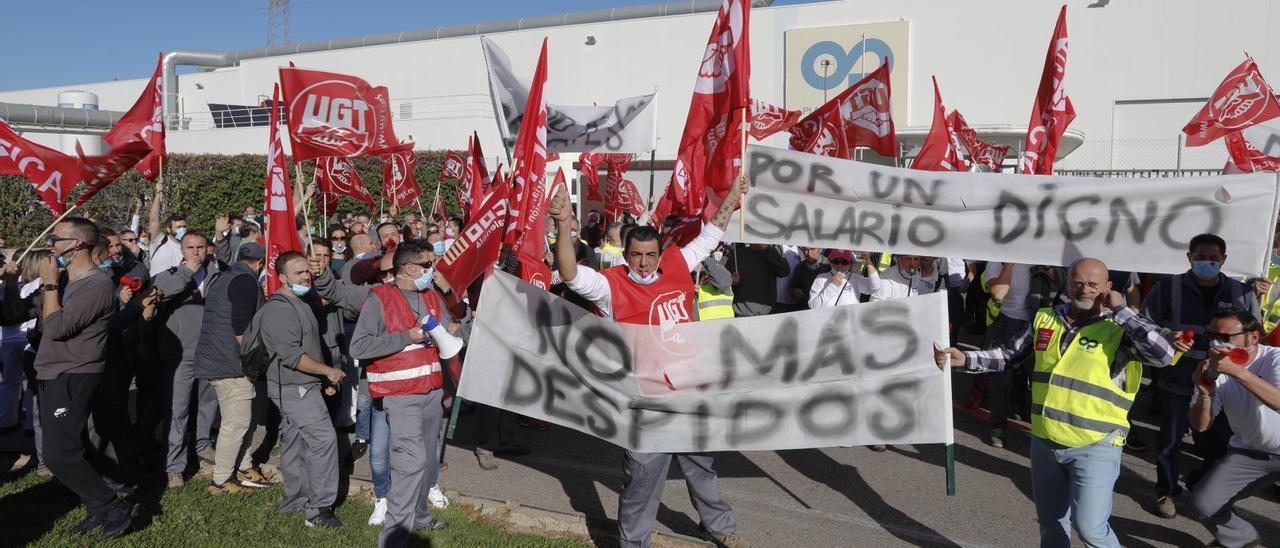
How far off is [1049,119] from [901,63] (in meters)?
24.0

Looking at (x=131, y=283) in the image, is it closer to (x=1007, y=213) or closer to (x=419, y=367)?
(x=419, y=367)

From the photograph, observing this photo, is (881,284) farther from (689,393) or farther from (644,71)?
(644,71)

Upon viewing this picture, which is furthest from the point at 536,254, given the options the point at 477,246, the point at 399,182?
the point at 399,182

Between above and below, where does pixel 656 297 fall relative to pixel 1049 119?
below

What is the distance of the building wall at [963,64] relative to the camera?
84.1 feet

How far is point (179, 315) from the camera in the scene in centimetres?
685

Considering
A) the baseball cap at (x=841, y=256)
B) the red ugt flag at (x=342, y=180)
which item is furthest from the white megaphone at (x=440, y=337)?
the red ugt flag at (x=342, y=180)

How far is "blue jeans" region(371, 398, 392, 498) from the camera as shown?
5.73 meters

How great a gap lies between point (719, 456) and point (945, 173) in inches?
114

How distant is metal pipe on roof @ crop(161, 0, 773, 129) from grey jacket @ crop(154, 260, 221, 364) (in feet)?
91.8

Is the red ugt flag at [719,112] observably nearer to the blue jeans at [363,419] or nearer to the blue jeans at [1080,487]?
the blue jeans at [1080,487]

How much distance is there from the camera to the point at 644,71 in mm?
33438

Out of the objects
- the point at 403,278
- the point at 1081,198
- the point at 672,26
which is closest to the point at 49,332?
the point at 403,278

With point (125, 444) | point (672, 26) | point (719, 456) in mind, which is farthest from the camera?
point (672, 26)
